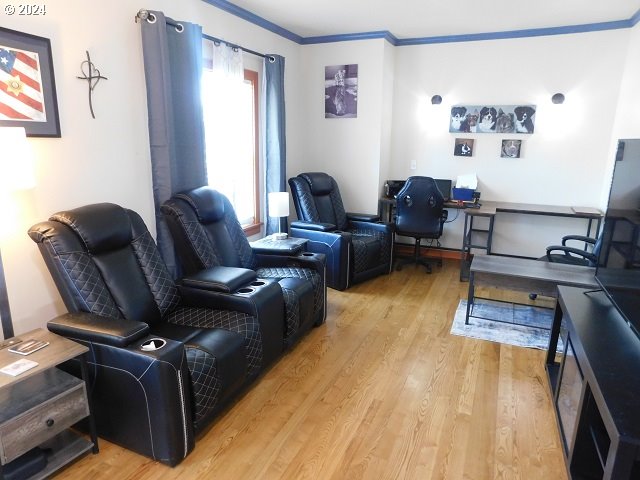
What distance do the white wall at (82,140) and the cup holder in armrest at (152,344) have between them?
884 millimetres

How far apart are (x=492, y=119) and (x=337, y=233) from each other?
2289mm

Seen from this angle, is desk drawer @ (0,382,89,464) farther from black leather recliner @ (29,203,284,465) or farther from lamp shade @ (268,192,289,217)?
lamp shade @ (268,192,289,217)

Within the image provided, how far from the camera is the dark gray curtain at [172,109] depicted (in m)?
2.68

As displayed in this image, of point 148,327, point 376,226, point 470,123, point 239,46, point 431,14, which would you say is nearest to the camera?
point 148,327

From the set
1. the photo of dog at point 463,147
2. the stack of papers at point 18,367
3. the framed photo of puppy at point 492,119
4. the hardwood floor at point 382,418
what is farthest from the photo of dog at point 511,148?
the stack of papers at point 18,367

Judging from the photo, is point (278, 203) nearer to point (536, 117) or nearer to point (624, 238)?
point (624, 238)

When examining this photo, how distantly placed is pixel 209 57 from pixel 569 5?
304 centimetres

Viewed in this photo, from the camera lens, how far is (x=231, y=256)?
306 centimetres

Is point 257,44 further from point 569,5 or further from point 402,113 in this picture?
point 569,5

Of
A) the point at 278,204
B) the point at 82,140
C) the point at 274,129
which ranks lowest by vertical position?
the point at 278,204

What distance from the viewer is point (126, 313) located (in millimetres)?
2174

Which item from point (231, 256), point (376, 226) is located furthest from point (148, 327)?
point (376, 226)

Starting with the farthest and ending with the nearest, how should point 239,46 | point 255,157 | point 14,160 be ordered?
point 255,157, point 239,46, point 14,160

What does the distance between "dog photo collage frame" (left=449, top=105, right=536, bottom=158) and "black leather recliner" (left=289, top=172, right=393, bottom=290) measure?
1.43 meters
